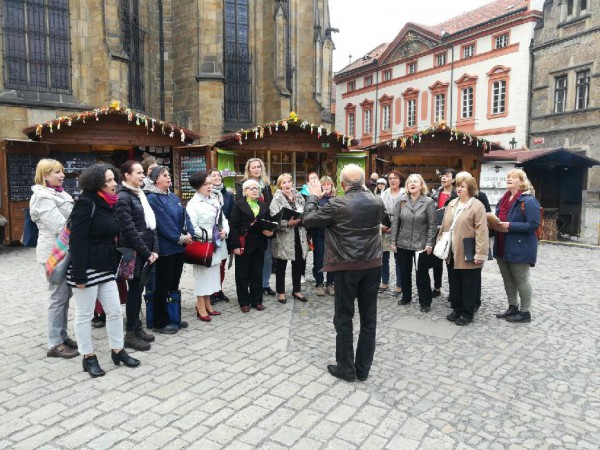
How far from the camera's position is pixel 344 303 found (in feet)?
14.6

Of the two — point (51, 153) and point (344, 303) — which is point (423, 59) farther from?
point (344, 303)

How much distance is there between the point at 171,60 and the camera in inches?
797

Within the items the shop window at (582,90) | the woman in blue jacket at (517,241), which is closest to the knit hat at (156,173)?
the woman in blue jacket at (517,241)

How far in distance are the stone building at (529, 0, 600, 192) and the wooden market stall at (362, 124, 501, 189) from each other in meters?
16.3

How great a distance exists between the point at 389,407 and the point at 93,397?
2501 millimetres

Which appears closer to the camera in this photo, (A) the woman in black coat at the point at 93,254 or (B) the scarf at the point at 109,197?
(A) the woman in black coat at the point at 93,254

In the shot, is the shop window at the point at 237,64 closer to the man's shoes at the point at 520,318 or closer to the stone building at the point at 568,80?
the man's shoes at the point at 520,318

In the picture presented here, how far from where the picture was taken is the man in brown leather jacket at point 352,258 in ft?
14.4

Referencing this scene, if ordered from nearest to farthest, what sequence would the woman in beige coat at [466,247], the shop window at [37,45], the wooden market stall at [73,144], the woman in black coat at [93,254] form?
the woman in black coat at [93,254] → the woman in beige coat at [466,247] → the wooden market stall at [73,144] → the shop window at [37,45]

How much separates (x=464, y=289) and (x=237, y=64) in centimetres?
1764

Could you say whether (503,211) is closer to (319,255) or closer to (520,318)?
(520,318)

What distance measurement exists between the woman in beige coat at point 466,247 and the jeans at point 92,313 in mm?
4082

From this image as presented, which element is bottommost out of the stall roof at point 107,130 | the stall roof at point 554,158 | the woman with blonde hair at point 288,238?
the woman with blonde hair at point 288,238

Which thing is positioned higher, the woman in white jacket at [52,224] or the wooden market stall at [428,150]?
the wooden market stall at [428,150]
